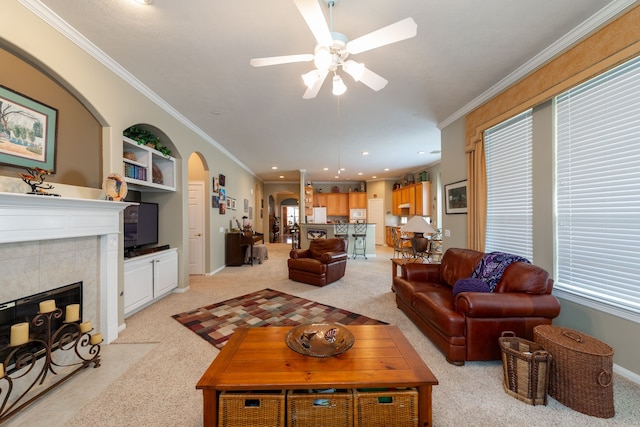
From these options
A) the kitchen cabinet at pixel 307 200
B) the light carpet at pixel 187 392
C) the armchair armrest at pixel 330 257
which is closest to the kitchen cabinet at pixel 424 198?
the kitchen cabinet at pixel 307 200

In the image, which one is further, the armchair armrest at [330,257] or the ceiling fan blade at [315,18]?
the armchair armrest at [330,257]

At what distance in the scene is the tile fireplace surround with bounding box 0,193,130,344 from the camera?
1718 mm

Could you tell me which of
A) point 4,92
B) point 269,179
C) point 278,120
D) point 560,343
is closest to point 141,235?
point 4,92

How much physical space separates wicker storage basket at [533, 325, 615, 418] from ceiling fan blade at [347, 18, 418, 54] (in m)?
2.26

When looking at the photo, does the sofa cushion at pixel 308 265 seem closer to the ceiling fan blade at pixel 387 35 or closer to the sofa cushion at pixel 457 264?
the sofa cushion at pixel 457 264

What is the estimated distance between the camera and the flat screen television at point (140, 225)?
321 centimetres

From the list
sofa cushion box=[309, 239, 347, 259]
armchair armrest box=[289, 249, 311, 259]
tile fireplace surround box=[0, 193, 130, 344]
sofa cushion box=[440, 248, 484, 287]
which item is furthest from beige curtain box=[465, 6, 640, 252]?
tile fireplace surround box=[0, 193, 130, 344]

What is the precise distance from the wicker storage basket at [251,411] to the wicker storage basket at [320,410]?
0.19ft

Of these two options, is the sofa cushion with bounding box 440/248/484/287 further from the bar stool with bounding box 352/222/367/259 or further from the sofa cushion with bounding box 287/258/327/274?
the bar stool with bounding box 352/222/367/259

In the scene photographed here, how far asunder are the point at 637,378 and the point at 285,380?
265 centimetres

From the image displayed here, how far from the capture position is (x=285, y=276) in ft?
17.2

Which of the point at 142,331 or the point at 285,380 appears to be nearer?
the point at 285,380

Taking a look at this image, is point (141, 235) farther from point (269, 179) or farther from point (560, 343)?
point (269, 179)

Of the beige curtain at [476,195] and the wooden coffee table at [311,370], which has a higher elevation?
the beige curtain at [476,195]
